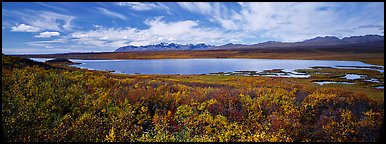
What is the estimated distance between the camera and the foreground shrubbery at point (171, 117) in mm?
7324

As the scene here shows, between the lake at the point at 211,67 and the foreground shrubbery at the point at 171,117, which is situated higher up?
the foreground shrubbery at the point at 171,117

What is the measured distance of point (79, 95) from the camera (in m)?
10.7

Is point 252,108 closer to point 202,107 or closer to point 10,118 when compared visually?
point 202,107

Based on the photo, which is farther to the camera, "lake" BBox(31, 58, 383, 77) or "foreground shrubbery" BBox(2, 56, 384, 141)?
"lake" BBox(31, 58, 383, 77)

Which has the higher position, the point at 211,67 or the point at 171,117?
the point at 171,117

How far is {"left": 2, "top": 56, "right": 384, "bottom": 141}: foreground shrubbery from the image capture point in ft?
24.0

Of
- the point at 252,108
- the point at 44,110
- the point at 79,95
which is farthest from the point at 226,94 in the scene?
the point at 44,110

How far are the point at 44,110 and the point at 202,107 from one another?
17.9ft

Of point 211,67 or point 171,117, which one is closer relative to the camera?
point 171,117

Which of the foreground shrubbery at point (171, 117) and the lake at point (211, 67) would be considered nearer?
the foreground shrubbery at point (171, 117)

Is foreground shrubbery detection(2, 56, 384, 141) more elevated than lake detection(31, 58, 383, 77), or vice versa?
foreground shrubbery detection(2, 56, 384, 141)

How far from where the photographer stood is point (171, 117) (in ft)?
30.1

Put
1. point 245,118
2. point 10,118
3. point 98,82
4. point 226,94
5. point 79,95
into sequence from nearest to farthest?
point 10,118
point 245,118
point 79,95
point 226,94
point 98,82

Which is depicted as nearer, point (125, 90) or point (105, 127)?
point (105, 127)
